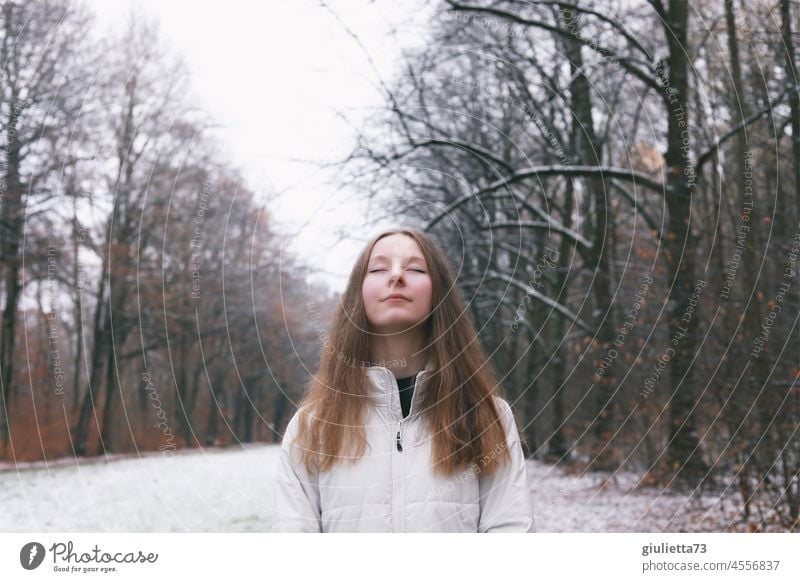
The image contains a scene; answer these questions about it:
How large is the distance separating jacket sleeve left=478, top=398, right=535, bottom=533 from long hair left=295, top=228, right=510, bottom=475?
1.2 inches

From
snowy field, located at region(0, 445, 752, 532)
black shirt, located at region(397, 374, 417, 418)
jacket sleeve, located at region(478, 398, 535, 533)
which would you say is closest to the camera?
jacket sleeve, located at region(478, 398, 535, 533)

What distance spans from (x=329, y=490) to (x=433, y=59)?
3468mm

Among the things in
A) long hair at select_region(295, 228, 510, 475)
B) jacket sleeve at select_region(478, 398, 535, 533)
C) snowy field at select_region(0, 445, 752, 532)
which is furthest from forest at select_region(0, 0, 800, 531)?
jacket sleeve at select_region(478, 398, 535, 533)

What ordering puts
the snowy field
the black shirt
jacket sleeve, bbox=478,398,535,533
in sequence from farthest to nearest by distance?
the snowy field
the black shirt
jacket sleeve, bbox=478,398,535,533

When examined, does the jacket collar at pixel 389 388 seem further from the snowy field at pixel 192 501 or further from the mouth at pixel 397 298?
the snowy field at pixel 192 501

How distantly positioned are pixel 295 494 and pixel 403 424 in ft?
1.12

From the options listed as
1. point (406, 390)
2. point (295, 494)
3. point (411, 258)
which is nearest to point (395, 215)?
point (411, 258)

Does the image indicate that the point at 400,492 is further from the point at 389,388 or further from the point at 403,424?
the point at 389,388

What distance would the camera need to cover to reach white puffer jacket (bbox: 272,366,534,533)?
2.04 m

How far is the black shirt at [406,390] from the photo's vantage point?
2.18 m

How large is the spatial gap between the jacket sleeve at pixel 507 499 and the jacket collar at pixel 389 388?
0.27 meters

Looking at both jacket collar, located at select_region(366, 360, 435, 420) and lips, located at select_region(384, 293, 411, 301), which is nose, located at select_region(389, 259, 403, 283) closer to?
lips, located at select_region(384, 293, 411, 301)

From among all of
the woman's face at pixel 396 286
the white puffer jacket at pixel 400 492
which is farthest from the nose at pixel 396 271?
the white puffer jacket at pixel 400 492
